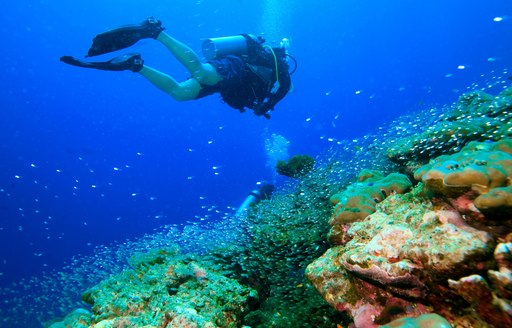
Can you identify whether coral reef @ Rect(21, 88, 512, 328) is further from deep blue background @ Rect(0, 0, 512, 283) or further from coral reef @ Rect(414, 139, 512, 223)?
deep blue background @ Rect(0, 0, 512, 283)

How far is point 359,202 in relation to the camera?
13.3 feet

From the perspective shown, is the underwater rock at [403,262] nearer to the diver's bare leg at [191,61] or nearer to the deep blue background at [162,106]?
the diver's bare leg at [191,61]

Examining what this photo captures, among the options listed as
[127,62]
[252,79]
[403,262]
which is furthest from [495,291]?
[252,79]

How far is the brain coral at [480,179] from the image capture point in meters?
2.26

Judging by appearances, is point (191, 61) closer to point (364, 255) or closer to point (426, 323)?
point (364, 255)

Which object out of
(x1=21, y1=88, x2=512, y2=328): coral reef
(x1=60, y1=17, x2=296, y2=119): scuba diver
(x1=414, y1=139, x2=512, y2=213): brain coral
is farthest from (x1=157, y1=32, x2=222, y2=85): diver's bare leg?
(x1=414, y1=139, x2=512, y2=213): brain coral

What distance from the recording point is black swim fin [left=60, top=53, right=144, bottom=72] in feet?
20.9

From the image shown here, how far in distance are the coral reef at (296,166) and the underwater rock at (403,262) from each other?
5051 millimetres

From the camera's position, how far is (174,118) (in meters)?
87.6

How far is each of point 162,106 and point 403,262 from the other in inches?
3299

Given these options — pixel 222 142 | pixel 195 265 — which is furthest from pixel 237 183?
pixel 195 265

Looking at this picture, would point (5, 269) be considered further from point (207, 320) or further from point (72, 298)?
point (207, 320)

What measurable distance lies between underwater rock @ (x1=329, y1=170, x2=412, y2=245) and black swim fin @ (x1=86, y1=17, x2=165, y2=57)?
231 inches

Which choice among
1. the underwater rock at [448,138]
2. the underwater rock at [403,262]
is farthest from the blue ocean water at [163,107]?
the underwater rock at [403,262]
